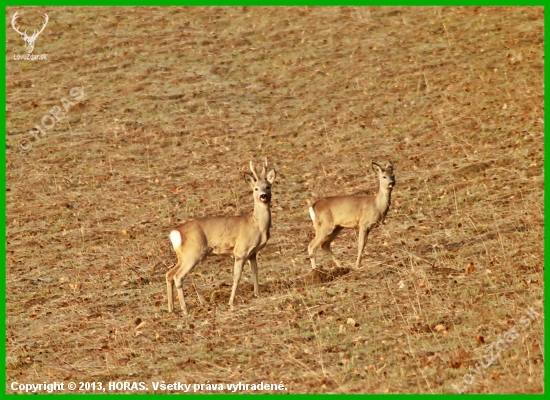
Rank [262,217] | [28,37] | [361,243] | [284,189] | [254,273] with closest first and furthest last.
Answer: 1. [262,217]
2. [254,273]
3. [361,243]
4. [284,189]
5. [28,37]

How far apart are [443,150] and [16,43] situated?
13538 millimetres

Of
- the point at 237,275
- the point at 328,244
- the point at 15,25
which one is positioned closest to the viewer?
the point at 237,275

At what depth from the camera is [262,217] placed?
11.8 metres

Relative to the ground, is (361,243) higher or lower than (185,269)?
lower

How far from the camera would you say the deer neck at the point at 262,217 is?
11.8m

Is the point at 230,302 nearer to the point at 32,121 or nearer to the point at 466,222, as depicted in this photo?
the point at 466,222

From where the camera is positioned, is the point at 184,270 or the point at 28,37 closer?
the point at 184,270

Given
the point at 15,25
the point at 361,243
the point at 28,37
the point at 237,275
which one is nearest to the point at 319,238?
the point at 361,243

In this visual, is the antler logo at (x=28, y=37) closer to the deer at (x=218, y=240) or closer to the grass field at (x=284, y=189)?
the grass field at (x=284, y=189)

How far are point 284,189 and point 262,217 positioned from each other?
5863 millimetres

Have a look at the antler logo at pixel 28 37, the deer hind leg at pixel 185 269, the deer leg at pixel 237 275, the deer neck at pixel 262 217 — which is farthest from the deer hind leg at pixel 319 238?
the antler logo at pixel 28 37

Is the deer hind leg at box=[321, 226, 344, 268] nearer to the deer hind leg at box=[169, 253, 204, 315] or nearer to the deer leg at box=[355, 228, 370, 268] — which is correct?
the deer leg at box=[355, 228, 370, 268]

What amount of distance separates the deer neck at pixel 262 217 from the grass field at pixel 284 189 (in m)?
0.95

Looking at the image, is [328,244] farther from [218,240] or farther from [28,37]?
[28,37]
